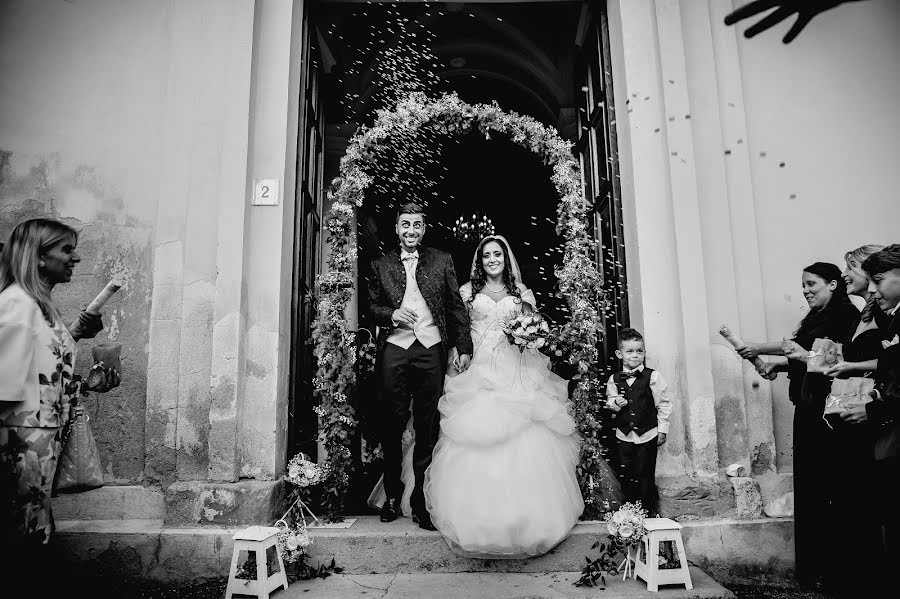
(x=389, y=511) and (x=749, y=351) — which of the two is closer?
(x=749, y=351)

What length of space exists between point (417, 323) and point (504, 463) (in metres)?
1.27

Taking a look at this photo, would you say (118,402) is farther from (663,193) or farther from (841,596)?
(841,596)

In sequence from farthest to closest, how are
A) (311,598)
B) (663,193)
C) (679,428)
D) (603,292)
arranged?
(603,292)
(663,193)
(679,428)
(311,598)

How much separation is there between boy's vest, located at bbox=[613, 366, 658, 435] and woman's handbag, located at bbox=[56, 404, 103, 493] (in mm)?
3161

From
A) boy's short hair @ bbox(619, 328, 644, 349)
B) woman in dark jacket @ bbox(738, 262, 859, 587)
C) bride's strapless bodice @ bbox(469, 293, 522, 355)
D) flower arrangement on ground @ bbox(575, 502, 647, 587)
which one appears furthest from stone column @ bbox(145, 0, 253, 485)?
woman in dark jacket @ bbox(738, 262, 859, 587)

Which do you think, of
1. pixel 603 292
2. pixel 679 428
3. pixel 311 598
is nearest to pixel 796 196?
pixel 603 292

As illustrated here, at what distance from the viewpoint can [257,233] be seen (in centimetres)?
455

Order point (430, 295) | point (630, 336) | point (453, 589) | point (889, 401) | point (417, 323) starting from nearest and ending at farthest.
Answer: point (889, 401), point (453, 589), point (630, 336), point (417, 323), point (430, 295)

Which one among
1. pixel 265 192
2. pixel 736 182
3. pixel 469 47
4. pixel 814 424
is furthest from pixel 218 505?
pixel 469 47

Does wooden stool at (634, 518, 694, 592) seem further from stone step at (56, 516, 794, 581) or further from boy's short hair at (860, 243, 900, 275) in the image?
boy's short hair at (860, 243, 900, 275)

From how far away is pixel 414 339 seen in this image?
4.75 metres

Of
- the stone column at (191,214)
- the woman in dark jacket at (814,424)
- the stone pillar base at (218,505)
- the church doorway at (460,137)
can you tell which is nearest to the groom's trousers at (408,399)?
the church doorway at (460,137)

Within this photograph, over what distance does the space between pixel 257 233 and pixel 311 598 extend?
8.07 feet

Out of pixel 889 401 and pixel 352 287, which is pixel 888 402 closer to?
pixel 889 401
